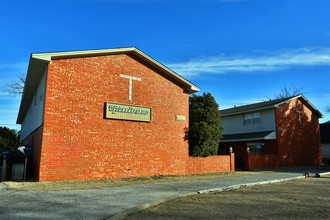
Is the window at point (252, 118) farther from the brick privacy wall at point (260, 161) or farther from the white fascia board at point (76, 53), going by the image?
the white fascia board at point (76, 53)

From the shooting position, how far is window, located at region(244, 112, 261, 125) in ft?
82.6

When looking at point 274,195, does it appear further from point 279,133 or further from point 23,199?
point 279,133

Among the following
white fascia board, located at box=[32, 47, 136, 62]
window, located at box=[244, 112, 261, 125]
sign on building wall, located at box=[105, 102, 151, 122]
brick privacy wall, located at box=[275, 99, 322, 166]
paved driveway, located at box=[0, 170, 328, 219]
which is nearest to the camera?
paved driveway, located at box=[0, 170, 328, 219]

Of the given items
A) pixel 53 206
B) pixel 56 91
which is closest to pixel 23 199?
pixel 53 206

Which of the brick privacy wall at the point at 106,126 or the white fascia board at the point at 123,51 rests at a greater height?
Answer: the white fascia board at the point at 123,51

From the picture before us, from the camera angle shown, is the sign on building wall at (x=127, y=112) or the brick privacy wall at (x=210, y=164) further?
the brick privacy wall at (x=210, y=164)

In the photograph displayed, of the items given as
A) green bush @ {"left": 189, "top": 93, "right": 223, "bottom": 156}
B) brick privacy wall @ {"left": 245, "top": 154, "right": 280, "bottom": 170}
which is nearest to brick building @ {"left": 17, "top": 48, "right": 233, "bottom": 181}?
green bush @ {"left": 189, "top": 93, "right": 223, "bottom": 156}

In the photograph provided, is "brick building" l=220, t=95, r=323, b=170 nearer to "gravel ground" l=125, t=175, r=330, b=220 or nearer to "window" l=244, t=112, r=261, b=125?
"window" l=244, t=112, r=261, b=125

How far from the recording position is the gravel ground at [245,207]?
6188 mm

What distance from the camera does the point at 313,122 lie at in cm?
2809

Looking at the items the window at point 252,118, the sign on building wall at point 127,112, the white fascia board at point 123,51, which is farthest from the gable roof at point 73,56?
the window at point 252,118

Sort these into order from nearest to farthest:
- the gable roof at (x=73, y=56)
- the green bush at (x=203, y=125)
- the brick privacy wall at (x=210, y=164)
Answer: the gable roof at (x=73, y=56) < the brick privacy wall at (x=210, y=164) < the green bush at (x=203, y=125)

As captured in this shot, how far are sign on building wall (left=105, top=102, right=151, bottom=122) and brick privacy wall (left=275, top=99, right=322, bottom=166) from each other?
14.4 meters

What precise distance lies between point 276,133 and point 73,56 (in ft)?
61.4
